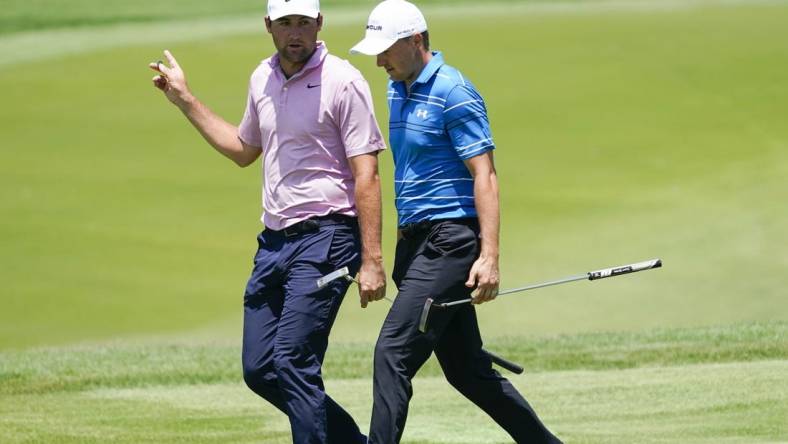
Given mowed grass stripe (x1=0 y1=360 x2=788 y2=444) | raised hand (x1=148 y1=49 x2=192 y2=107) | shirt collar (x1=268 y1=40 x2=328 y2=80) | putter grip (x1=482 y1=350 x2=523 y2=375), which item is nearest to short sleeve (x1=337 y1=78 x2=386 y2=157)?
shirt collar (x1=268 y1=40 x2=328 y2=80)

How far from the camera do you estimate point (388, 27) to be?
6723 millimetres

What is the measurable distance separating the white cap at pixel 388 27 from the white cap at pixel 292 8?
277mm

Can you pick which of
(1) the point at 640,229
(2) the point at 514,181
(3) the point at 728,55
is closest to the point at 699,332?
(1) the point at 640,229

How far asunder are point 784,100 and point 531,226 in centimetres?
471

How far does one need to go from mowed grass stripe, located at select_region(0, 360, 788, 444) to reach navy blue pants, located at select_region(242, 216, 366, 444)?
1444 millimetres

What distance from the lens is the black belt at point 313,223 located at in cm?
694

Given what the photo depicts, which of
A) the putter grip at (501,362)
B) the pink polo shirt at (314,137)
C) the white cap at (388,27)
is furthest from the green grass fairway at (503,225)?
the white cap at (388,27)

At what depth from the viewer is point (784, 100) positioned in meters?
18.9

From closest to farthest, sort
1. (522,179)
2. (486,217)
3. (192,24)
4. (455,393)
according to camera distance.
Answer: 1. (486,217)
2. (455,393)
3. (522,179)
4. (192,24)

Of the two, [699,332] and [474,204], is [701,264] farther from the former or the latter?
[474,204]

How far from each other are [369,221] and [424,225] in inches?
9.2

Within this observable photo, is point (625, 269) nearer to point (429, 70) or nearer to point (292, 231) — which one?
point (429, 70)

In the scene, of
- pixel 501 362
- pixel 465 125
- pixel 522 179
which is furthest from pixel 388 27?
pixel 522 179

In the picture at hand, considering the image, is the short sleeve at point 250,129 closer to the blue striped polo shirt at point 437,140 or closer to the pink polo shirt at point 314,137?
the pink polo shirt at point 314,137
